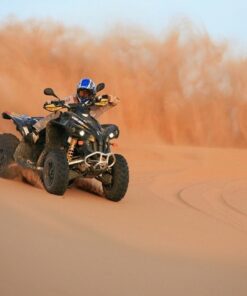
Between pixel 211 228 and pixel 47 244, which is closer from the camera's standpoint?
pixel 47 244

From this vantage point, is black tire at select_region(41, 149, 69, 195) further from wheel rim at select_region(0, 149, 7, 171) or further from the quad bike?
wheel rim at select_region(0, 149, 7, 171)

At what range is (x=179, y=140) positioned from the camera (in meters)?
19.8

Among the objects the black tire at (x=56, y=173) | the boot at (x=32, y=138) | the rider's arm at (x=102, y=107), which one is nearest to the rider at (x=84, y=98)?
the rider's arm at (x=102, y=107)

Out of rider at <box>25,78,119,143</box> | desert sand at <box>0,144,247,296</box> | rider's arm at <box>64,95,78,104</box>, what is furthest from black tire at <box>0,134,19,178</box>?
rider's arm at <box>64,95,78,104</box>

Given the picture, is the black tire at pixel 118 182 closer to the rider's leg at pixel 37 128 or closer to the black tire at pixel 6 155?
the rider's leg at pixel 37 128

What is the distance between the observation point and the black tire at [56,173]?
6.20 m

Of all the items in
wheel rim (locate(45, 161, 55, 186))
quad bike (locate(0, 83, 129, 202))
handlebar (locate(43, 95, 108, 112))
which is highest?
handlebar (locate(43, 95, 108, 112))

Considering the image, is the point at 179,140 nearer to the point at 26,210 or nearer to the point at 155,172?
the point at 155,172

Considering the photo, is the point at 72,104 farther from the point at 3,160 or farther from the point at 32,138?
the point at 3,160

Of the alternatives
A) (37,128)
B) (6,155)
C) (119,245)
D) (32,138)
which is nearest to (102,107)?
(37,128)

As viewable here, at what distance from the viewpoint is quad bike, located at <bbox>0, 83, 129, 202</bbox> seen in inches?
251

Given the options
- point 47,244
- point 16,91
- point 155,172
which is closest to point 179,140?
point 16,91

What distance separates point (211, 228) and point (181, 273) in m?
1.96

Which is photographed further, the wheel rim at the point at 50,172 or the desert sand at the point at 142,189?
the wheel rim at the point at 50,172
